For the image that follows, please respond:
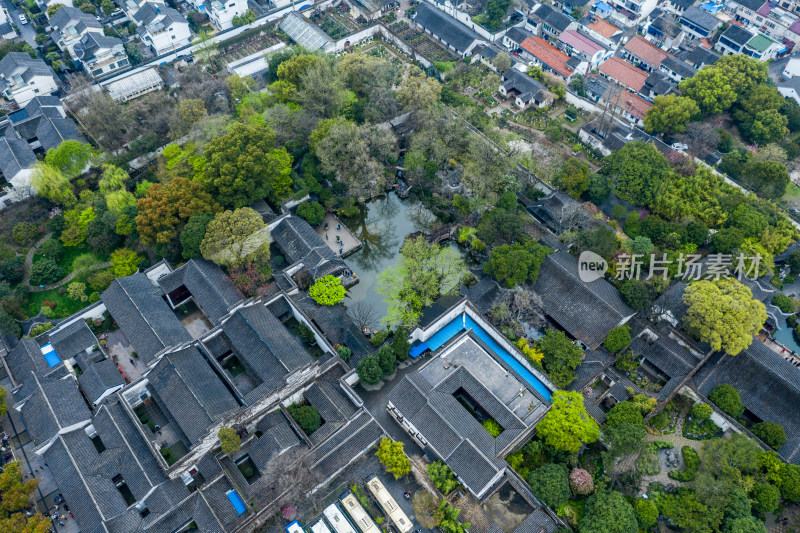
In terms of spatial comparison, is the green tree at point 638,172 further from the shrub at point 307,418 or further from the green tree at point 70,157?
the green tree at point 70,157

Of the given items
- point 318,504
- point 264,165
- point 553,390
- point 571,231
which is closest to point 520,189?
point 571,231

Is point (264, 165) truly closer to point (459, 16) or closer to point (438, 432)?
point (438, 432)

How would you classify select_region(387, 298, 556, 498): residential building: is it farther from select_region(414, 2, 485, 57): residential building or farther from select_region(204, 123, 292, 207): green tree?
select_region(414, 2, 485, 57): residential building

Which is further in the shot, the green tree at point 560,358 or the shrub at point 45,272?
the shrub at point 45,272

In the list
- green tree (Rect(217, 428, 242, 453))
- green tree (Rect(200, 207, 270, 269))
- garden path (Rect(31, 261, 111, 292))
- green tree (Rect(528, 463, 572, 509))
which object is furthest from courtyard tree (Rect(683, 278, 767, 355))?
garden path (Rect(31, 261, 111, 292))

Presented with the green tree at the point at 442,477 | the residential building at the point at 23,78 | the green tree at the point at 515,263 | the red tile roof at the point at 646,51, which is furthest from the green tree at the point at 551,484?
the residential building at the point at 23,78

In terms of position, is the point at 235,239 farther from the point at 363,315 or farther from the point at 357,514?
the point at 357,514

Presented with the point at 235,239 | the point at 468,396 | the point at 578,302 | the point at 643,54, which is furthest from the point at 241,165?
the point at 643,54

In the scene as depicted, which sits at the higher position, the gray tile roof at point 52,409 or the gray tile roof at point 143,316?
the gray tile roof at point 143,316
